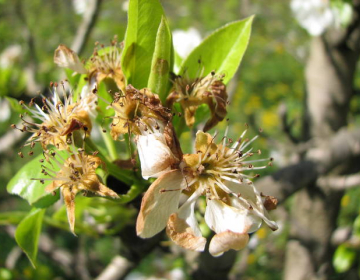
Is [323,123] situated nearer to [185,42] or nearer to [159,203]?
[185,42]

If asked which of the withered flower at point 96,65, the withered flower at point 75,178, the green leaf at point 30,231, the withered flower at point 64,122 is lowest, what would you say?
the green leaf at point 30,231

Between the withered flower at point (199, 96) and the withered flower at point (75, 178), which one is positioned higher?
the withered flower at point (199, 96)

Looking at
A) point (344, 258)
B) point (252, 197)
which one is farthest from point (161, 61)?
point (344, 258)

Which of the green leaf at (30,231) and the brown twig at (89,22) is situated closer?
the green leaf at (30,231)

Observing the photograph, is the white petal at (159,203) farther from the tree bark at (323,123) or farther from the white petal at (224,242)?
the tree bark at (323,123)

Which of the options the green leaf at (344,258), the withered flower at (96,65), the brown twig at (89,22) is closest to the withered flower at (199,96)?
the withered flower at (96,65)

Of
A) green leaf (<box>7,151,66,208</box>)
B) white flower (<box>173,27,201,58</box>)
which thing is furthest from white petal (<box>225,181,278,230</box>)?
white flower (<box>173,27,201,58</box>)

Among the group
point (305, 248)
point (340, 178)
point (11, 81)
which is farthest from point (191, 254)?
point (11, 81)
